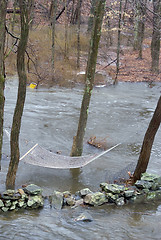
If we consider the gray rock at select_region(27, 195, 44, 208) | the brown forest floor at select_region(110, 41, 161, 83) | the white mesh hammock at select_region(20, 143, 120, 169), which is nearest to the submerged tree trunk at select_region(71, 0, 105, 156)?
the white mesh hammock at select_region(20, 143, 120, 169)

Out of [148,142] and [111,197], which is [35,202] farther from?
[148,142]

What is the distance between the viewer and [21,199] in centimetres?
574

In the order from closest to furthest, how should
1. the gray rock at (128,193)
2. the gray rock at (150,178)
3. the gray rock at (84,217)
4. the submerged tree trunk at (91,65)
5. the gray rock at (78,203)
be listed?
the gray rock at (84,217) → the gray rock at (78,203) → the gray rock at (128,193) → the gray rock at (150,178) → the submerged tree trunk at (91,65)

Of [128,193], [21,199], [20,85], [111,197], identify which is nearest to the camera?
[21,199]

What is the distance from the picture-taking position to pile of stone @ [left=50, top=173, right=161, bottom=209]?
5.95m

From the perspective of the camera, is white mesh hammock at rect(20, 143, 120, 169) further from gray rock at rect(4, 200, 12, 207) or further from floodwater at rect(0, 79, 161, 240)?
gray rock at rect(4, 200, 12, 207)

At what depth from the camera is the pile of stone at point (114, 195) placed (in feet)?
19.5

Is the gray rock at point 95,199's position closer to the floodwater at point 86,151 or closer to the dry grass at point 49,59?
the floodwater at point 86,151

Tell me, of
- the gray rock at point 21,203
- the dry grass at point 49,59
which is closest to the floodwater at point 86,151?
the gray rock at point 21,203

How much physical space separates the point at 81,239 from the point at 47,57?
15194 mm

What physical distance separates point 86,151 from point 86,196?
337 centimetres

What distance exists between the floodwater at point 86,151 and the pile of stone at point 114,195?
153 mm

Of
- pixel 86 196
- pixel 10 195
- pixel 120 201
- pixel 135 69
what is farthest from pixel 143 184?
pixel 135 69

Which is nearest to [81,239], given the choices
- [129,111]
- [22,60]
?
[22,60]
